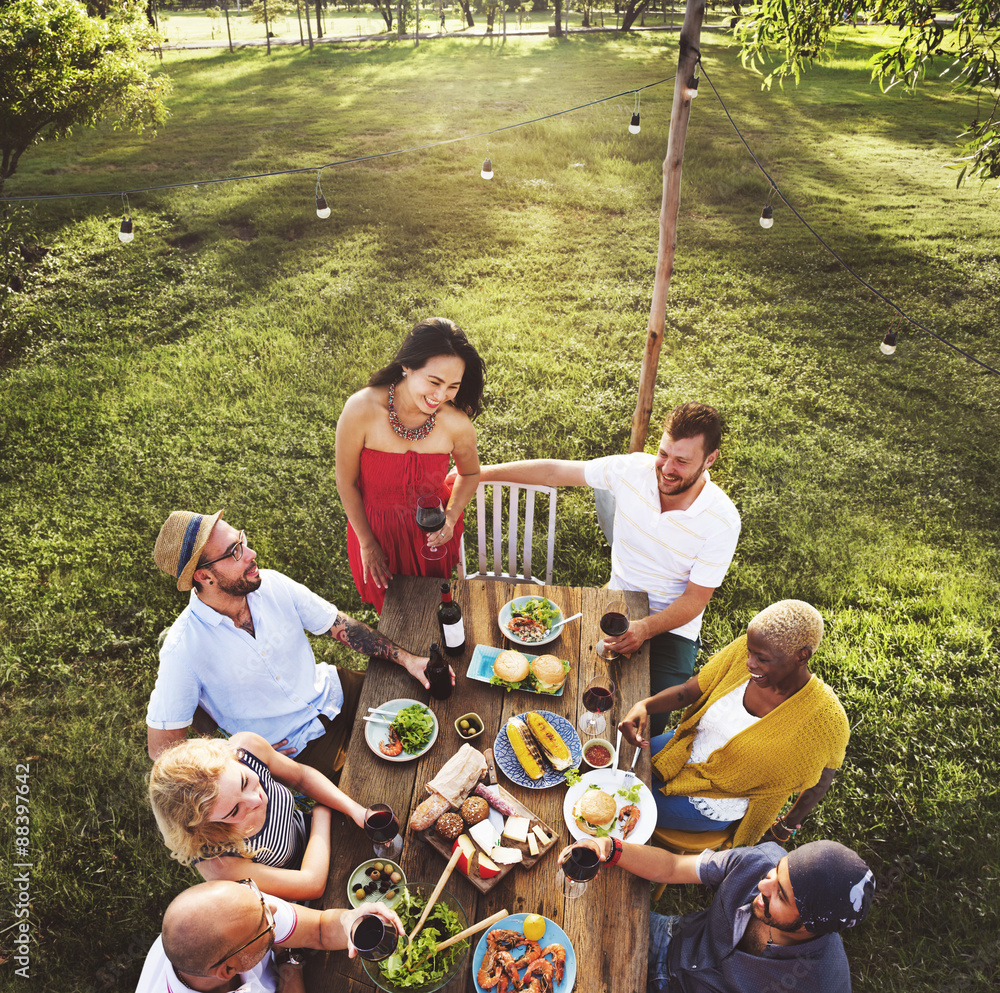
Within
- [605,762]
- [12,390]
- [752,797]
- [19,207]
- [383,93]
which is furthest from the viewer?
[383,93]

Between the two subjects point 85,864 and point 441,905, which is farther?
point 85,864

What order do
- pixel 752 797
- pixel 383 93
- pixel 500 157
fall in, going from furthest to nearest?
pixel 383 93
pixel 500 157
pixel 752 797

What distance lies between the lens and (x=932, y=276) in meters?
8.77

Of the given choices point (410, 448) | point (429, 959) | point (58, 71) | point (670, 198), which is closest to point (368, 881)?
point (429, 959)

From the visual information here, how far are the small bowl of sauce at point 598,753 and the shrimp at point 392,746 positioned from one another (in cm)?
69

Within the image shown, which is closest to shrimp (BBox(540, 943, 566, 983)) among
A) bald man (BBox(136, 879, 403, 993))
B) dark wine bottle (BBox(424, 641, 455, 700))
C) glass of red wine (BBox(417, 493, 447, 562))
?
bald man (BBox(136, 879, 403, 993))

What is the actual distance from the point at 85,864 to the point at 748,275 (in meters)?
9.41

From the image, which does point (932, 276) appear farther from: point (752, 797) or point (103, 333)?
point (103, 333)

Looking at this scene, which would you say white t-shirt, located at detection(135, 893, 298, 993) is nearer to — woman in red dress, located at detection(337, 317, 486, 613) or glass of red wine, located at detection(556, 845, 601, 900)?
glass of red wine, located at detection(556, 845, 601, 900)

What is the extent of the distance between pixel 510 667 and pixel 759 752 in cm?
101

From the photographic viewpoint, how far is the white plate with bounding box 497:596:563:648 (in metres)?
2.74

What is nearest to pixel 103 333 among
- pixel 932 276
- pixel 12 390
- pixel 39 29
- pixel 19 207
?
pixel 12 390

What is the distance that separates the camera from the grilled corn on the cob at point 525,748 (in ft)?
7.52

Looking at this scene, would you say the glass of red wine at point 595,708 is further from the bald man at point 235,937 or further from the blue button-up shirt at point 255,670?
the blue button-up shirt at point 255,670
